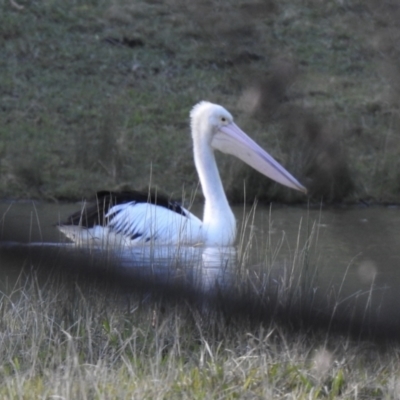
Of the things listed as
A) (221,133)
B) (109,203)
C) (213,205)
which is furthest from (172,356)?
(221,133)

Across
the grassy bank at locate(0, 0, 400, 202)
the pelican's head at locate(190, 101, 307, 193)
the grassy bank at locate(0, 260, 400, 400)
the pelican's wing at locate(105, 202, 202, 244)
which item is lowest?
the grassy bank at locate(0, 260, 400, 400)

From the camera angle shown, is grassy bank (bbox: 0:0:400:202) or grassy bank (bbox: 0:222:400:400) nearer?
grassy bank (bbox: 0:0:400:202)

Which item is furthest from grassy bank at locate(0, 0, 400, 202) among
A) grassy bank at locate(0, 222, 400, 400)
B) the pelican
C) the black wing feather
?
the black wing feather

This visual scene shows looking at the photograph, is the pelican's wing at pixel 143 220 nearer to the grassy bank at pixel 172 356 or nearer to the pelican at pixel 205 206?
the pelican at pixel 205 206

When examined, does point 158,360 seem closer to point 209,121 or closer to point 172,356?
point 172,356

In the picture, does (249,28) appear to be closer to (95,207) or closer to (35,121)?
(95,207)

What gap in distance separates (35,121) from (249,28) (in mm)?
12432

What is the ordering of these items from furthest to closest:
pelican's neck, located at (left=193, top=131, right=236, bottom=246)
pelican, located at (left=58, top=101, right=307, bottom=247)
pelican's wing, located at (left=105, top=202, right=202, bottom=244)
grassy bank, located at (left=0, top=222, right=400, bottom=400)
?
1. pelican's neck, located at (left=193, top=131, right=236, bottom=246)
2. pelican, located at (left=58, top=101, right=307, bottom=247)
3. pelican's wing, located at (left=105, top=202, right=202, bottom=244)
4. grassy bank, located at (left=0, top=222, right=400, bottom=400)

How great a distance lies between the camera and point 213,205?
8.06m

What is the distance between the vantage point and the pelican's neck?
7.43 metres

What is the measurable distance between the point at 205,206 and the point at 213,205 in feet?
0.51

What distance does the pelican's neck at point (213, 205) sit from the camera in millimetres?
7426

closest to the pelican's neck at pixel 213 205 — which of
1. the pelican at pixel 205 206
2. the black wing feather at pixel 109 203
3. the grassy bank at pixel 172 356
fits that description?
the pelican at pixel 205 206

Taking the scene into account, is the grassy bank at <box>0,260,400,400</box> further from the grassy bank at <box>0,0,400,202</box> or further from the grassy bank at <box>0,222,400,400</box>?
the grassy bank at <box>0,0,400,202</box>
